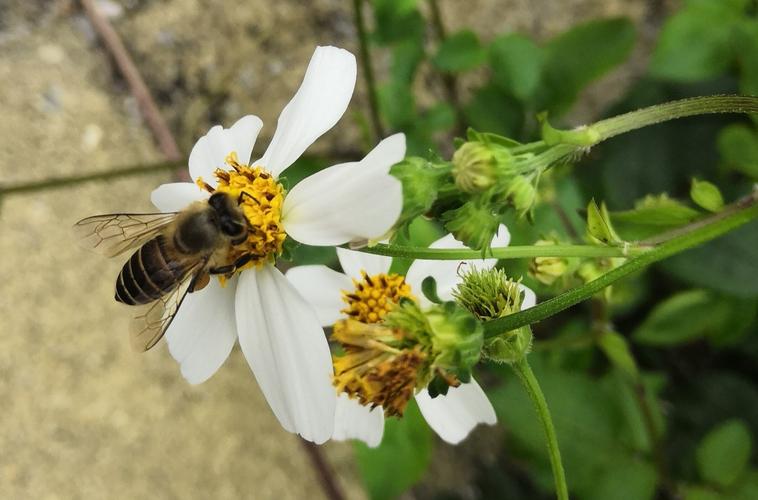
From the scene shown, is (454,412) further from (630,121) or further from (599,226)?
(630,121)

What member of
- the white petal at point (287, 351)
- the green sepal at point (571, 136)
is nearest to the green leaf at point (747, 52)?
the green sepal at point (571, 136)

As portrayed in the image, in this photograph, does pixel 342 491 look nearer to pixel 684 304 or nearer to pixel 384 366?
pixel 684 304

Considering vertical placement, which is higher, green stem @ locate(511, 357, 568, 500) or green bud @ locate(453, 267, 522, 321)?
green bud @ locate(453, 267, 522, 321)

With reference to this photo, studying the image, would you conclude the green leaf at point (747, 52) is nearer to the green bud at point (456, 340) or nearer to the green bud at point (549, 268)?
the green bud at point (549, 268)

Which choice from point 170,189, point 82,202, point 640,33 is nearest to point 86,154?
point 82,202

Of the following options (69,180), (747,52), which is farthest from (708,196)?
(69,180)

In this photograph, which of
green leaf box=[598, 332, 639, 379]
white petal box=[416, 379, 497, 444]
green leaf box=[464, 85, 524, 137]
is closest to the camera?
white petal box=[416, 379, 497, 444]

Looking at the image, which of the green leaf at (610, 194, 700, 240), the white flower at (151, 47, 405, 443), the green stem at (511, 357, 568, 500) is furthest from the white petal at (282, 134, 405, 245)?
the green leaf at (610, 194, 700, 240)

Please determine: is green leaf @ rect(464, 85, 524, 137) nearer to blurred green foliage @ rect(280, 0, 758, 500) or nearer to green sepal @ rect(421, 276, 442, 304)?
blurred green foliage @ rect(280, 0, 758, 500)
